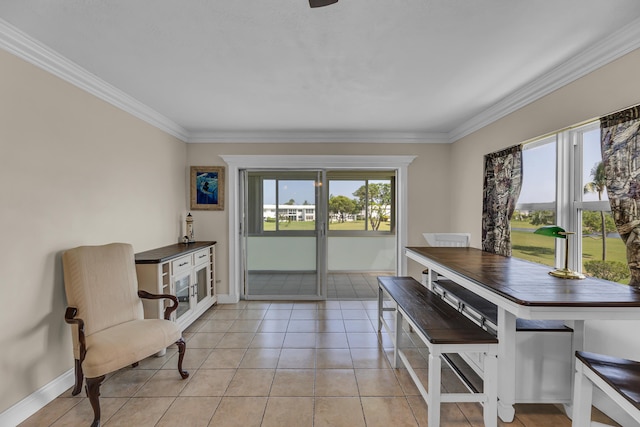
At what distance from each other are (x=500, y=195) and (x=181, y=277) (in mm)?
3567

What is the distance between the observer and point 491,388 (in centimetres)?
172

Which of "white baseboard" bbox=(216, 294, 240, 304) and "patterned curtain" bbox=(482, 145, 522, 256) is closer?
"patterned curtain" bbox=(482, 145, 522, 256)

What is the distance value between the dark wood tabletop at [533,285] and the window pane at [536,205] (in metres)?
0.45

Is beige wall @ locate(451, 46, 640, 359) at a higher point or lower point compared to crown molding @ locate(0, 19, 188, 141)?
lower

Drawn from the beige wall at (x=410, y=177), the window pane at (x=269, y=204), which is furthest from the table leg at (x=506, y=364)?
the window pane at (x=269, y=204)

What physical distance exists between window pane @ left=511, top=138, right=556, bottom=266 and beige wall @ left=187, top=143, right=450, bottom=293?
1394mm

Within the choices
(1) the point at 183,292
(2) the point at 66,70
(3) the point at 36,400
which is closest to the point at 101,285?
(3) the point at 36,400

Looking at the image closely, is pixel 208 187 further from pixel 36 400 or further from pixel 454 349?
pixel 454 349

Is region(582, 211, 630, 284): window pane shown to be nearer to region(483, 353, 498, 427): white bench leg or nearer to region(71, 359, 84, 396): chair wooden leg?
region(483, 353, 498, 427): white bench leg

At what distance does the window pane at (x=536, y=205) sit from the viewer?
2.64 metres

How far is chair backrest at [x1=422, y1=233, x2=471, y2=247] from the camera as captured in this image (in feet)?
11.5

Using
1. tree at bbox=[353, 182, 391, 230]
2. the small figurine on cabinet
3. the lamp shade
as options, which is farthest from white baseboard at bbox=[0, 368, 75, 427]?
tree at bbox=[353, 182, 391, 230]

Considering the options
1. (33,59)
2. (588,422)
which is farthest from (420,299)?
(33,59)

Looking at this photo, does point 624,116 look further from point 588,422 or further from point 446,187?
point 446,187
